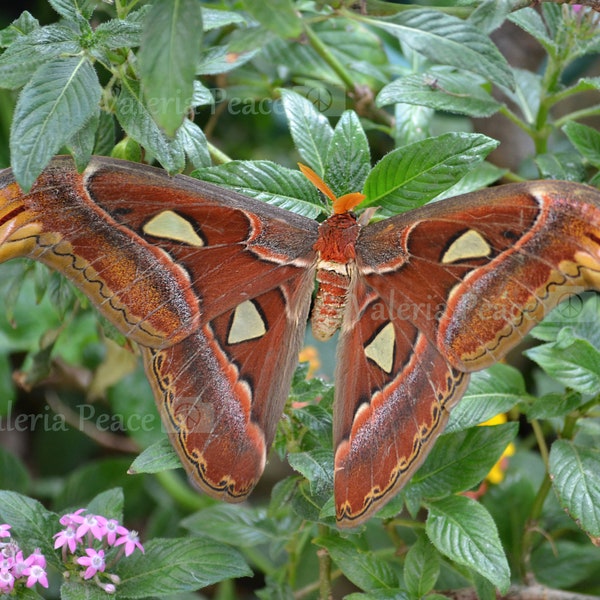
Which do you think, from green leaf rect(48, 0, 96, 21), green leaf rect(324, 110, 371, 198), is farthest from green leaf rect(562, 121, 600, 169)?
green leaf rect(48, 0, 96, 21)

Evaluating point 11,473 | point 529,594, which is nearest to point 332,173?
point 529,594

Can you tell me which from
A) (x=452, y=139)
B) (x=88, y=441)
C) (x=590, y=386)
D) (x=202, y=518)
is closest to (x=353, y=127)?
(x=452, y=139)

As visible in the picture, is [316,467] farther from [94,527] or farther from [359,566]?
[94,527]

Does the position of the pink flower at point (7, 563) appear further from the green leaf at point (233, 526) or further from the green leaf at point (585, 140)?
the green leaf at point (585, 140)

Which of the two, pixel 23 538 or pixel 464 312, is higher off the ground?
pixel 464 312

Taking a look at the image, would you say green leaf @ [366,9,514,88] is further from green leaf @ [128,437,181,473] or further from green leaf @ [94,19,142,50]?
green leaf @ [128,437,181,473]

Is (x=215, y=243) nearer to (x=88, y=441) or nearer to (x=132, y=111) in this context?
(x=132, y=111)
